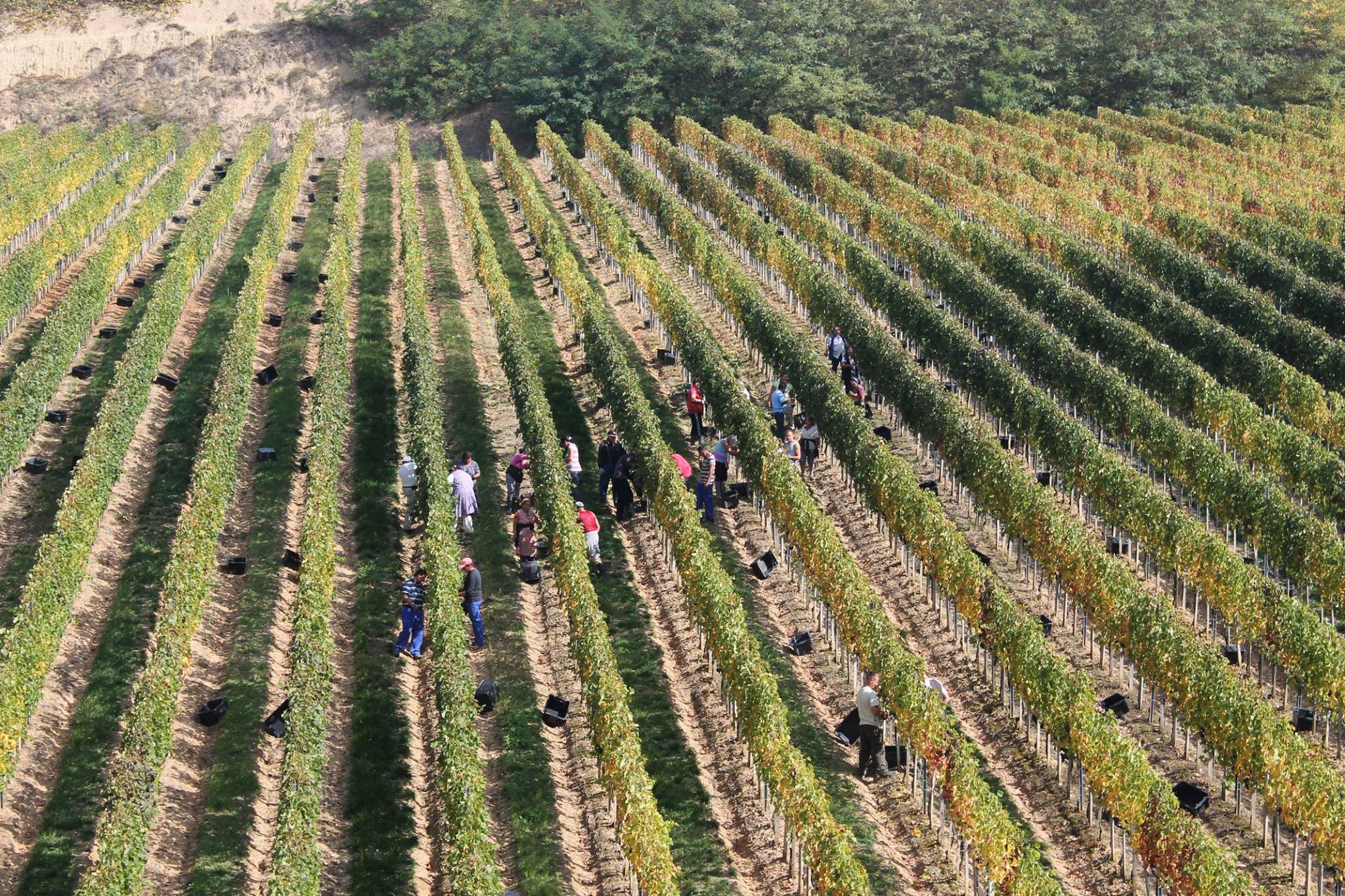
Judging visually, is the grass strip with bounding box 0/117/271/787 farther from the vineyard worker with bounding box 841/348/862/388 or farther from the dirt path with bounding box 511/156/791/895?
the vineyard worker with bounding box 841/348/862/388

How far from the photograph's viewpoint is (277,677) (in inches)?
994

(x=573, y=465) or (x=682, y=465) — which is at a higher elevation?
(x=682, y=465)

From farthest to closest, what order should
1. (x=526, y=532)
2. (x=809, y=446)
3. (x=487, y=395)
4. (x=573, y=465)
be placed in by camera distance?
1. (x=487, y=395)
2. (x=809, y=446)
3. (x=573, y=465)
4. (x=526, y=532)

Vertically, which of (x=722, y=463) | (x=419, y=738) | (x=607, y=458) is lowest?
(x=419, y=738)

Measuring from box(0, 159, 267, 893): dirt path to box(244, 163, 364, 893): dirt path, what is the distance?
3013 millimetres

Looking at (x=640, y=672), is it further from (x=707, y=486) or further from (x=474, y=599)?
(x=707, y=486)

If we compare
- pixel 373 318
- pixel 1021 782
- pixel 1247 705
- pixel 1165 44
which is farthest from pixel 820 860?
pixel 1165 44

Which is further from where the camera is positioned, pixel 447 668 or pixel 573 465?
pixel 573 465

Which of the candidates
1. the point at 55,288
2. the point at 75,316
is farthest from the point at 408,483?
the point at 55,288

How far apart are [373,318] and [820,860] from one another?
2808 centimetres

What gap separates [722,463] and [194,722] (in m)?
11.8

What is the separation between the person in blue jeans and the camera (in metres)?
25.4

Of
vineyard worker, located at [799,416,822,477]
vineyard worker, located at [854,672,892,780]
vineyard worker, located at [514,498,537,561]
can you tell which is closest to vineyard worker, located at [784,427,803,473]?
vineyard worker, located at [799,416,822,477]

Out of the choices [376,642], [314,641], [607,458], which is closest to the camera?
[314,641]
